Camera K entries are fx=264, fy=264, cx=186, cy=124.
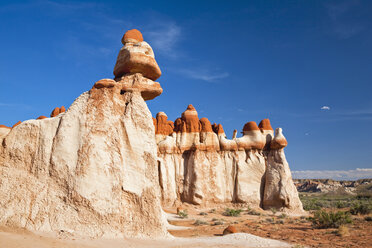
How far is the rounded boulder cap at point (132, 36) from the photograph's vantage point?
9.16 metres

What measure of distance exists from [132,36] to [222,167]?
43.7 feet

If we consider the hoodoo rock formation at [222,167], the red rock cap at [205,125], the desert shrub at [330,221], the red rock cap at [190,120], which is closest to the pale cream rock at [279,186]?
the hoodoo rock formation at [222,167]

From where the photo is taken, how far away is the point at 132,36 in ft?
30.3

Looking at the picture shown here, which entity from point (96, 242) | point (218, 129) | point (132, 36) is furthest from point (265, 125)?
point (96, 242)

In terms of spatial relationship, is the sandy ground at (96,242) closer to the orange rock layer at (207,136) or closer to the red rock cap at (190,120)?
the orange rock layer at (207,136)

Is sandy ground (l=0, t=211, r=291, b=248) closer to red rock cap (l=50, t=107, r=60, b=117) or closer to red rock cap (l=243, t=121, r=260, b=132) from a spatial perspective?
red rock cap (l=243, t=121, r=260, b=132)

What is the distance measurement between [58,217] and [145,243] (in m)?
2.04

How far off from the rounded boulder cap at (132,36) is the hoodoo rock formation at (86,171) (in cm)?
238

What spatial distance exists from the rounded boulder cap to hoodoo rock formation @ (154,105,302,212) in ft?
33.8

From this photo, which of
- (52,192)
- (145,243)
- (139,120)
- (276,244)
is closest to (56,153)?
(52,192)

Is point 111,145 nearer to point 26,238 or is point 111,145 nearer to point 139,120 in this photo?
point 139,120

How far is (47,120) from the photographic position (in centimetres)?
662

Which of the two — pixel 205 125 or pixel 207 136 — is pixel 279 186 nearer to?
pixel 207 136

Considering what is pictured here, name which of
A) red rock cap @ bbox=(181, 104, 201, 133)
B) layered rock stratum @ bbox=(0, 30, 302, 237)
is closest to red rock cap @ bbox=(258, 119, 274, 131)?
red rock cap @ bbox=(181, 104, 201, 133)
